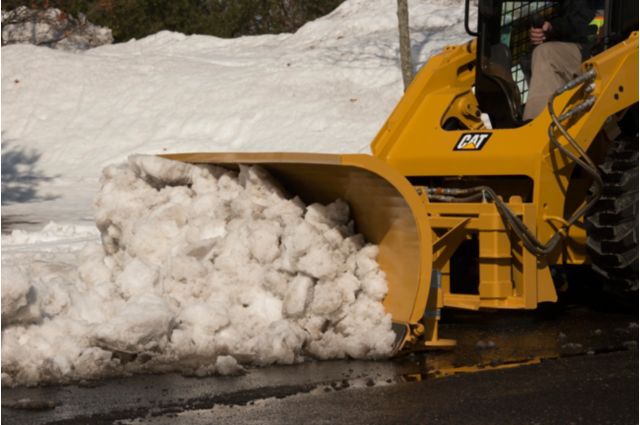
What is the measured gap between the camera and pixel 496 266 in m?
7.29

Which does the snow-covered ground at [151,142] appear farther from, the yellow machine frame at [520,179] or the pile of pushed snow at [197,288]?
the yellow machine frame at [520,179]

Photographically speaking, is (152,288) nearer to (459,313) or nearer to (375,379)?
(375,379)

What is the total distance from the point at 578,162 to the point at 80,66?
18865 millimetres

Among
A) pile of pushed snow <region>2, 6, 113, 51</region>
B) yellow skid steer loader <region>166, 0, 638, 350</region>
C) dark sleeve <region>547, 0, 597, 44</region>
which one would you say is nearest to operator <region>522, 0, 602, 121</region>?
dark sleeve <region>547, 0, 597, 44</region>

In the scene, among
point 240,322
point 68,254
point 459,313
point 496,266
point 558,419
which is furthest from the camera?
point 68,254

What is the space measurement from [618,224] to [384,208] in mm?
1548

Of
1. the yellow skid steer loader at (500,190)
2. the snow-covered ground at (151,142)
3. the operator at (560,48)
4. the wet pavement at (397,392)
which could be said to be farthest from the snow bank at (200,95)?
the wet pavement at (397,392)

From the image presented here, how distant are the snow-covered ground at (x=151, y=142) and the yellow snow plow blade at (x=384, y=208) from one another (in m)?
0.13

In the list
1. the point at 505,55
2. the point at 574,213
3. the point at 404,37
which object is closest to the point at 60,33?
the point at 404,37

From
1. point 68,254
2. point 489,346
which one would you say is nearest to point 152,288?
point 489,346

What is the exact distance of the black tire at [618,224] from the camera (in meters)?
7.63

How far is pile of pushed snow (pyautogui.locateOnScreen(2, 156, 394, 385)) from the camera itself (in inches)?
251

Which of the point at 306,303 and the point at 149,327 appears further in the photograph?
the point at 306,303

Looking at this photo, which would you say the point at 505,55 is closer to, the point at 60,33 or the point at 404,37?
the point at 404,37
